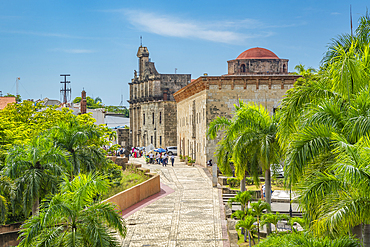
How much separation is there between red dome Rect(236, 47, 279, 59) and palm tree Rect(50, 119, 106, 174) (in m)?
40.3

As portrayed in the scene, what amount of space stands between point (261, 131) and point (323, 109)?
6.21 m

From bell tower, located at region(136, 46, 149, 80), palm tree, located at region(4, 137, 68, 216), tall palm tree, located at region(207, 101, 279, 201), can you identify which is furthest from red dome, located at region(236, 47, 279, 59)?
palm tree, located at region(4, 137, 68, 216)

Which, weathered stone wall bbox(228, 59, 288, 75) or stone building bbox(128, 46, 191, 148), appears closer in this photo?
weathered stone wall bbox(228, 59, 288, 75)

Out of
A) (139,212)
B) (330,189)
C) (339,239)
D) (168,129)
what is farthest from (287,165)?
(168,129)

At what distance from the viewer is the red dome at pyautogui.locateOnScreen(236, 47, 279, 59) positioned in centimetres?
5606

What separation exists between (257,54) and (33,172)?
45986 mm

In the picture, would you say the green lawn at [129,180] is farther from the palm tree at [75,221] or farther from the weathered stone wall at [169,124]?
the weathered stone wall at [169,124]

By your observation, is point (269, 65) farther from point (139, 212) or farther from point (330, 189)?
point (330, 189)

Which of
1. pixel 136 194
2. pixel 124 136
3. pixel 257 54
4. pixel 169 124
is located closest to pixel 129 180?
pixel 136 194

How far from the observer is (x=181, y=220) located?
2092 cm

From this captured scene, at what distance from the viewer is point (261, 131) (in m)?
15.7

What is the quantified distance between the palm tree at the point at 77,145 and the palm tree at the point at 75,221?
587 cm

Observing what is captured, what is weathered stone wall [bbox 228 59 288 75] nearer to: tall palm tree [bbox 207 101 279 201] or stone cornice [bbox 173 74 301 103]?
stone cornice [bbox 173 74 301 103]

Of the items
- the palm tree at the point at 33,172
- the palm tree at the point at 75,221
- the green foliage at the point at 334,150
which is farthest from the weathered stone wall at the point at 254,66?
the palm tree at the point at 75,221
